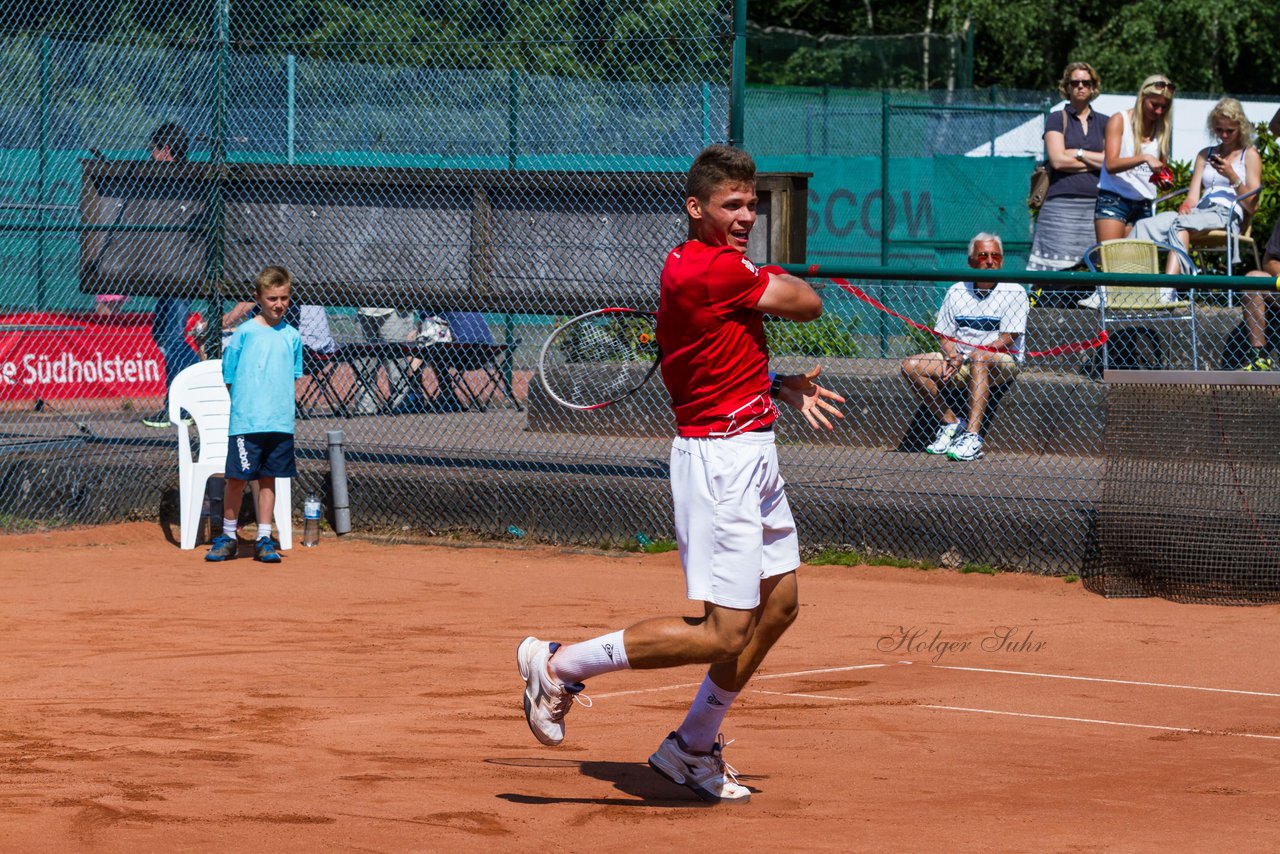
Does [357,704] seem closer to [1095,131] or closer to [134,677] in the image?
[134,677]

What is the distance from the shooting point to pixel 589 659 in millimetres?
5324

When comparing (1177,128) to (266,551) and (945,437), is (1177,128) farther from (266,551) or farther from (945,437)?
(266,551)

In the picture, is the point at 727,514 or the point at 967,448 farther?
the point at 967,448

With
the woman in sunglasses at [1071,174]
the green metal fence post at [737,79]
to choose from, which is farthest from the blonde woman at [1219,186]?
the green metal fence post at [737,79]

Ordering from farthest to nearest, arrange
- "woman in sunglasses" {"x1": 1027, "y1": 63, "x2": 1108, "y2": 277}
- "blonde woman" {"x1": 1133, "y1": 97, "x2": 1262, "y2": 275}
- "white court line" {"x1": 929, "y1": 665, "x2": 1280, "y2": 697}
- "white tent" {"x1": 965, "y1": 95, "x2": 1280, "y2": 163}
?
"white tent" {"x1": 965, "y1": 95, "x2": 1280, "y2": 163}
"woman in sunglasses" {"x1": 1027, "y1": 63, "x2": 1108, "y2": 277}
"blonde woman" {"x1": 1133, "y1": 97, "x2": 1262, "y2": 275}
"white court line" {"x1": 929, "y1": 665, "x2": 1280, "y2": 697}

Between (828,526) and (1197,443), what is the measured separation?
7.48ft

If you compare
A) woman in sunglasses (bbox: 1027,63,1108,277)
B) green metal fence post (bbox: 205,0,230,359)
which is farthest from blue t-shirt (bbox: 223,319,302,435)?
woman in sunglasses (bbox: 1027,63,1108,277)

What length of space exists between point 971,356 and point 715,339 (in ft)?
18.9

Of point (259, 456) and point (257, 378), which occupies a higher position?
point (257, 378)

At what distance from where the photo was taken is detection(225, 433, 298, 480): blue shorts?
35.4ft

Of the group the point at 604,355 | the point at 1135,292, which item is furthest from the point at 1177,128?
the point at 604,355

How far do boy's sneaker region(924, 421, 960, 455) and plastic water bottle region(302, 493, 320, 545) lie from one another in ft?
13.5

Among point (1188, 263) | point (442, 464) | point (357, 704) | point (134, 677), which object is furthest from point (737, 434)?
point (1188, 263)

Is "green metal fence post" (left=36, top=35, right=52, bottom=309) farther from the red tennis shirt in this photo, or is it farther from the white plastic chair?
the red tennis shirt
